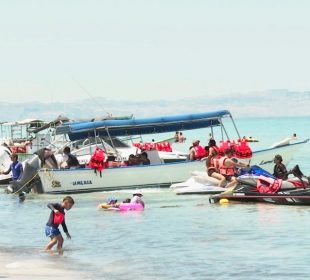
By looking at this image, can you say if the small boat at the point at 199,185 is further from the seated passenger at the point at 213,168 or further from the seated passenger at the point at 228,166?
the seated passenger at the point at 228,166

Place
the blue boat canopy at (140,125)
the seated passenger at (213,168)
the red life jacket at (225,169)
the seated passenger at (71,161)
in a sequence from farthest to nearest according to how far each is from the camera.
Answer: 1. the blue boat canopy at (140,125)
2. the seated passenger at (71,161)
3. the seated passenger at (213,168)
4. the red life jacket at (225,169)

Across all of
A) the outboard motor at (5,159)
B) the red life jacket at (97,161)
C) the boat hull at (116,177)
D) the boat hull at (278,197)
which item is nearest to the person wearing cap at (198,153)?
the boat hull at (116,177)

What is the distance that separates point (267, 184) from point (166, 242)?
22.1 feet

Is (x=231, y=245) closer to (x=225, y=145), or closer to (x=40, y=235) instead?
(x=40, y=235)

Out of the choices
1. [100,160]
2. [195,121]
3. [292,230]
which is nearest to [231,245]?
[292,230]

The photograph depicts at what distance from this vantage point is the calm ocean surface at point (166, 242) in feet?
60.4

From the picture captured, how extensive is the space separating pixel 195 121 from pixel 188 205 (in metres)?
8.10

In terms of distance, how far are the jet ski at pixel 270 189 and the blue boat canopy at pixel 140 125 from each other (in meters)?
7.63

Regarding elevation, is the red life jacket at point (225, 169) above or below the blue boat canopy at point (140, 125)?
below

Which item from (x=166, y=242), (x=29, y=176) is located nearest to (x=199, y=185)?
(x=29, y=176)

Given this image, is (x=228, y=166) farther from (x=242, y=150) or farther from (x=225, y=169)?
(x=242, y=150)

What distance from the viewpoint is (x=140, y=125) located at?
121 feet

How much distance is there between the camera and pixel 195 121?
123ft

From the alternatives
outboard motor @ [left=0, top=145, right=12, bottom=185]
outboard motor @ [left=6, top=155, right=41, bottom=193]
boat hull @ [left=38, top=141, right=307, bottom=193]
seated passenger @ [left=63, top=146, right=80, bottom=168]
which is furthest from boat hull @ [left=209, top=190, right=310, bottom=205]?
outboard motor @ [left=0, top=145, right=12, bottom=185]
